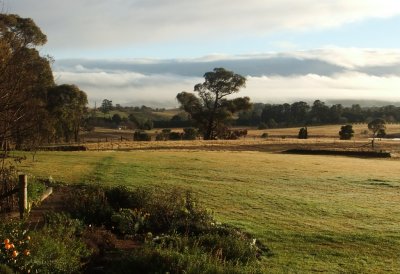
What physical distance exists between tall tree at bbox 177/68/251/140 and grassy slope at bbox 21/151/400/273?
51.1 meters

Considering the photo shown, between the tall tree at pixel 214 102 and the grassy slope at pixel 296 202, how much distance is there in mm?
51143

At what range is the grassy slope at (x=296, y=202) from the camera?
11.7 meters

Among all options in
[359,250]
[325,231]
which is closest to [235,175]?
[325,231]

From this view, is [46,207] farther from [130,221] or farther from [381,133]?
[381,133]

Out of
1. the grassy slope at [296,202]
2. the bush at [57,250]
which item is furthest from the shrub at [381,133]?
the bush at [57,250]

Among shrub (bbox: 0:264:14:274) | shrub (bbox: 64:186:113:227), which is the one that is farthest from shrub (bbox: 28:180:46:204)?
shrub (bbox: 0:264:14:274)

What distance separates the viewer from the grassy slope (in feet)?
38.5

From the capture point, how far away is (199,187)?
67.6 feet

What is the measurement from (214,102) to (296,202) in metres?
67.6

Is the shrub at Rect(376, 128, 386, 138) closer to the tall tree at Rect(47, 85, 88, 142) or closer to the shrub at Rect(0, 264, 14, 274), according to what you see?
the tall tree at Rect(47, 85, 88, 142)

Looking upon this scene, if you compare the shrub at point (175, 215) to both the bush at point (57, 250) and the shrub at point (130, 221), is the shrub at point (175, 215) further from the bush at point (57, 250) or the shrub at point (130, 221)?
the bush at point (57, 250)

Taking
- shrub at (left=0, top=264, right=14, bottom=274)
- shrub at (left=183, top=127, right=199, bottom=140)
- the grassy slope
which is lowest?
shrub at (left=183, top=127, right=199, bottom=140)

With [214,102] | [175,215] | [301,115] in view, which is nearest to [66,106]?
[214,102]

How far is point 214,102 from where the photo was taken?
85.3 metres
